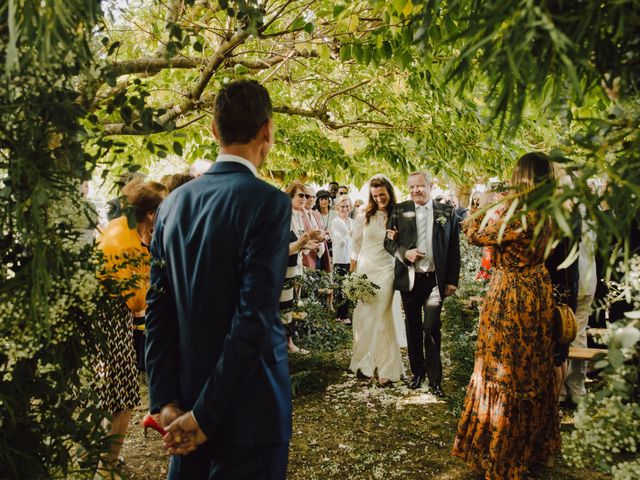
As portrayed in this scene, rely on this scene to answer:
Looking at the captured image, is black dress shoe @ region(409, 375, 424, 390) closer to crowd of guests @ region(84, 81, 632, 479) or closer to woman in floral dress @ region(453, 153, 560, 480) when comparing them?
crowd of guests @ region(84, 81, 632, 479)

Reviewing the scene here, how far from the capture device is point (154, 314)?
1997mm

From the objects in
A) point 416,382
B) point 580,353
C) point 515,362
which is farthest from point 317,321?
point 515,362

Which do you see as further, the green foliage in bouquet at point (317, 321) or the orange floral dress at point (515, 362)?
the green foliage in bouquet at point (317, 321)

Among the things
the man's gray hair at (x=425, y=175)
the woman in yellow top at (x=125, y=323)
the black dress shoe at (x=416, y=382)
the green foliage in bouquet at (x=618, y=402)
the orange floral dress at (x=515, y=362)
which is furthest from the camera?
the black dress shoe at (x=416, y=382)

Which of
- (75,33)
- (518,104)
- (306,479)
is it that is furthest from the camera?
(306,479)

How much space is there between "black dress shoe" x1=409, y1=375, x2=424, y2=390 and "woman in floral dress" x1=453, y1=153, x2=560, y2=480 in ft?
7.08

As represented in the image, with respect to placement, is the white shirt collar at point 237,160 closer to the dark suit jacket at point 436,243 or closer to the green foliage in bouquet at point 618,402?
the green foliage in bouquet at point 618,402

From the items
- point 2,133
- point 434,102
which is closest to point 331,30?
point 434,102

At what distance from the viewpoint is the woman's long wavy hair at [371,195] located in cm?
607

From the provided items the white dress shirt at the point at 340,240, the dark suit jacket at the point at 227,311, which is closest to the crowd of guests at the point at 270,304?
the dark suit jacket at the point at 227,311

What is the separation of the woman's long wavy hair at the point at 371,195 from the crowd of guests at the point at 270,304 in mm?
29

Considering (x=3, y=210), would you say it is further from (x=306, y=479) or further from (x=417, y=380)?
(x=417, y=380)

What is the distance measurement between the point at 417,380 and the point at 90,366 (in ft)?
16.0

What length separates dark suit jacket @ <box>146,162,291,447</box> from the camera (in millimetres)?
1735
